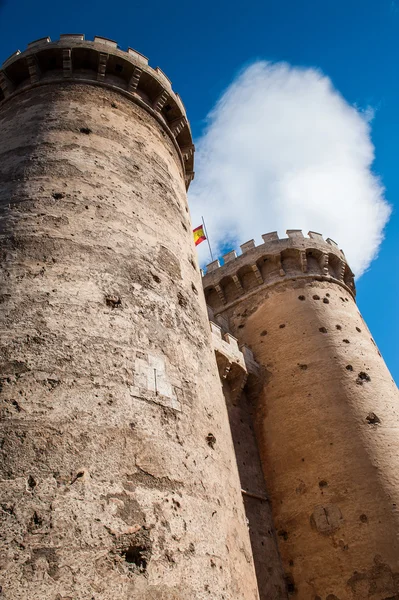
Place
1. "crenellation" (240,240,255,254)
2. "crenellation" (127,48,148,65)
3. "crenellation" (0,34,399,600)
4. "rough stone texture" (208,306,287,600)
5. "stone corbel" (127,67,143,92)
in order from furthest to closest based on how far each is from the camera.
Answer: "crenellation" (240,240,255,254)
"rough stone texture" (208,306,287,600)
"crenellation" (127,48,148,65)
"stone corbel" (127,67,143,92)
"crenellation" (0,34,399,600)

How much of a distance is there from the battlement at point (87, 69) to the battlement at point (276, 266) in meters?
6.53

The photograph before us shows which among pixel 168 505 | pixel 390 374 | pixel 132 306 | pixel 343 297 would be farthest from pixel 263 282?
pixel 168 505

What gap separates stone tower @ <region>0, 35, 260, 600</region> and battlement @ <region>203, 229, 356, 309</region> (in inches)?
305

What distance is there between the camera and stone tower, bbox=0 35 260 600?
2.74m

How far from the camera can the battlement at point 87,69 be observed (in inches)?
303

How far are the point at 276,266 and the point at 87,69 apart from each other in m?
8.24

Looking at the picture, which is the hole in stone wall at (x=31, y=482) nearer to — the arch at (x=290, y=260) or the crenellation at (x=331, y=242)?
the arch at (x=290, y=260)

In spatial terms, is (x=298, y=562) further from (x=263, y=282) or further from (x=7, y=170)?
(x=7, y=170)

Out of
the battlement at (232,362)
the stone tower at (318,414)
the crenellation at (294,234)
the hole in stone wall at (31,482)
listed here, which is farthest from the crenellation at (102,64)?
the crenellation at (294,234)

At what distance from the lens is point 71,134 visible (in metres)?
6.06

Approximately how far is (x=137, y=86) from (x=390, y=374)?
9.18 metres

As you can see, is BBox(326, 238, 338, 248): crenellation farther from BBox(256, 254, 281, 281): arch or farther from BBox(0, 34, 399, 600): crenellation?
BBox(0, 34, 399, 600): crenellation

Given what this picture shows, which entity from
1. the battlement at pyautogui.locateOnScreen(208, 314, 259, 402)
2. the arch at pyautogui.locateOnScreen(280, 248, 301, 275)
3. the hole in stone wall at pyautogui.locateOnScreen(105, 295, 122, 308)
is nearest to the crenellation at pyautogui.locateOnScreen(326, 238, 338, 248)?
the arch at pyautogui.locateOnScreen(280, 248, 301, 275)

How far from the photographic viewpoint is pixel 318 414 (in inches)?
405
